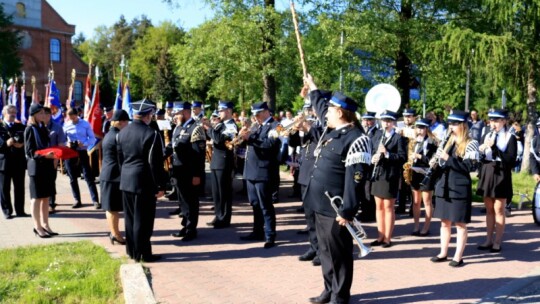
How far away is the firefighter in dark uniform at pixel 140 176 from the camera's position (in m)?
7.06

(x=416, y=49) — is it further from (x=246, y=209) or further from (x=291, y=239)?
(x=291, y=239)

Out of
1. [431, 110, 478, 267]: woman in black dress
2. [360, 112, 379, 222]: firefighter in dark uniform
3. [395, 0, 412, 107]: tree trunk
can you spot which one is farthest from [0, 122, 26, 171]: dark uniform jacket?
[395, 0, 412, 107]: tree trunk

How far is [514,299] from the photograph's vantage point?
602 centimetres

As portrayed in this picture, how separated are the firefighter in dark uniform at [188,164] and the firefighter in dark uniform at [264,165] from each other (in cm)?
99

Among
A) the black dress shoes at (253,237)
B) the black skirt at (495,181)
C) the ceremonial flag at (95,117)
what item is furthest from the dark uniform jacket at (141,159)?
the ceremonial flag at (95,117)

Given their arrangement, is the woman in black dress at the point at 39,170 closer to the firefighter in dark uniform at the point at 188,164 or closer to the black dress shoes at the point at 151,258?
the firefighter in dark uniform at the point at 188,164

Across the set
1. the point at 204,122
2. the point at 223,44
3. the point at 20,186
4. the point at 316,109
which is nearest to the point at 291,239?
the point at 204,122

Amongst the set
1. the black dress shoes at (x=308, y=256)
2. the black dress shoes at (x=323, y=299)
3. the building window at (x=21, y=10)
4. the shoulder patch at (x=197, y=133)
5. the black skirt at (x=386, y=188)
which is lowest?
the black dress shoes at (x=323, y=299)

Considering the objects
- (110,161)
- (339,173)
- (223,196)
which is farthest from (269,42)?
(339,173)

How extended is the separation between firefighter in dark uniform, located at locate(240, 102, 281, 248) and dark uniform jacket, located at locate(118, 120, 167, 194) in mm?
1563

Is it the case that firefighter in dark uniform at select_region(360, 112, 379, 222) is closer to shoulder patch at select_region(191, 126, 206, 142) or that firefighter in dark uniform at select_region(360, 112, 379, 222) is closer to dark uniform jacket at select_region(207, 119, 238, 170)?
dark uniform jacket at select_region(207, 119, 238, 170)

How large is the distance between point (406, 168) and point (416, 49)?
1041 centimetres

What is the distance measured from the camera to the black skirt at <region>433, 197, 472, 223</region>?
712 centimetres

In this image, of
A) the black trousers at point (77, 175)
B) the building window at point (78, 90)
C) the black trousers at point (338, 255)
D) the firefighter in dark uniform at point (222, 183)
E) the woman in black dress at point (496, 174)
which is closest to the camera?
the black trousers at point (338, 255)
